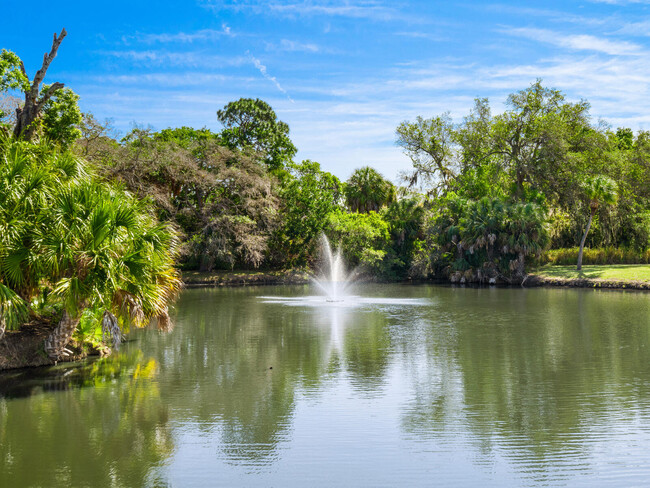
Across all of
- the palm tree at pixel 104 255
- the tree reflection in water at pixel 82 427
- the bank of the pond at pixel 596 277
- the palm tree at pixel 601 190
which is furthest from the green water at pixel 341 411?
the palm tree at pixel 601 190

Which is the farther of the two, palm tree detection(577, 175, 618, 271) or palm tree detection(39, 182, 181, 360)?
palm tree detection(577, 175, 618, 271)

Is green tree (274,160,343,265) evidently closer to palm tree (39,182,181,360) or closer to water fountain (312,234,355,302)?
water fountain (312,234,355,302)

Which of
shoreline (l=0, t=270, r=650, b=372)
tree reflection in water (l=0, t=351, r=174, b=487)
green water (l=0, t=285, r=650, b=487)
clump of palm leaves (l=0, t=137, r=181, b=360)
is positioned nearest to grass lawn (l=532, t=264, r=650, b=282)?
shoreline (l=0, t=270, r=650, b=372)

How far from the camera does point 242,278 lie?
4175 cm

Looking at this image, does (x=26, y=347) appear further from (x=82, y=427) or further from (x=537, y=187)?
(x=537, y=187)

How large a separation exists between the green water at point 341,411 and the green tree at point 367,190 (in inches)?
1366

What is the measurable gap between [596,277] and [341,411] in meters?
32.3

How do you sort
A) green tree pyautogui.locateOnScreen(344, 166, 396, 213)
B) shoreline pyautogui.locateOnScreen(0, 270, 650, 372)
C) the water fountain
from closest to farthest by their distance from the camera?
shoreline pyautogui.locateOnScreen(0, 270, 650, 372), the water fountain, green tree pyautogui.locateOnScreen(344, 166, 396, 213)

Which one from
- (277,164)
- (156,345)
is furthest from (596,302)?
(277,164)

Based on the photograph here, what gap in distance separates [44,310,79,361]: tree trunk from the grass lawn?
32.3 metres

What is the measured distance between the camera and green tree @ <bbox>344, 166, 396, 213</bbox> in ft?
171

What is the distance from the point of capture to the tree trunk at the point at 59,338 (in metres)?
12.3

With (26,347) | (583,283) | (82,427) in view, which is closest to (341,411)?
(82,427)

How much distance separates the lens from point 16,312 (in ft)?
35.0
